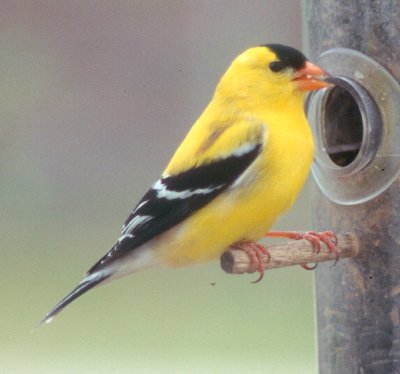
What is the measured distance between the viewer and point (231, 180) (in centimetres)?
307

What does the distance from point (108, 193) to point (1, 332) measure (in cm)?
164

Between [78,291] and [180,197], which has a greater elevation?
[180,197]

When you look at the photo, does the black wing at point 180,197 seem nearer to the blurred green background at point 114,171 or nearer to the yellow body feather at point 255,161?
the yellow body feather at point 255,161

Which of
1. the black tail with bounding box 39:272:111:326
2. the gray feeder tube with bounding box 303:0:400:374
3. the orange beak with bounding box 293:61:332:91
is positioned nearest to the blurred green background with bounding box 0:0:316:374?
the gray feeder tube with bounding box 303:0:400:374

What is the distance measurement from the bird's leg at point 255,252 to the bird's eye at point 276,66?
50 centimetres

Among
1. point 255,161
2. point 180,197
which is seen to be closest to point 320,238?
point 255,161

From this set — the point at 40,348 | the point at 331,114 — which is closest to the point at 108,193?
the point at 40,348

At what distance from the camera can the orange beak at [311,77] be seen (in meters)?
3.10

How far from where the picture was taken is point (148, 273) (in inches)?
353

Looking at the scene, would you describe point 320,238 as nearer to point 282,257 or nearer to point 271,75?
point 282,257

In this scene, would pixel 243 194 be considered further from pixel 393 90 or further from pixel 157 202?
pixel 393 90

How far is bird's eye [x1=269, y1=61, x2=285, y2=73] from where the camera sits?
10.5ft

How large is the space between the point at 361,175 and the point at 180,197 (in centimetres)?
51

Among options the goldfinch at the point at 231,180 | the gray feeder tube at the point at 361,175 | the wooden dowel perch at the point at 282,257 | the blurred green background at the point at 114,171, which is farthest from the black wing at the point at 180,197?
the blurred green background at the point at 114,171
